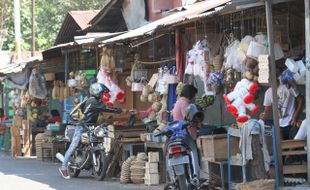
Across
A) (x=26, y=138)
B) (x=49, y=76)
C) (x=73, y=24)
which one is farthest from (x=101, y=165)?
(x=73, y=24)

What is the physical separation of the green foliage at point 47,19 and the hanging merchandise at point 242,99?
3025cm

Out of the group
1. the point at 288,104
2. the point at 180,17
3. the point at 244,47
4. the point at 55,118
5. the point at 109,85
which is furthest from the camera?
the point at 55,118

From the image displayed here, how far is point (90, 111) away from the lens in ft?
43.6

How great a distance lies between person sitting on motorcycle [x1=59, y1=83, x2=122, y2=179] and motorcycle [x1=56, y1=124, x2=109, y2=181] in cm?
11

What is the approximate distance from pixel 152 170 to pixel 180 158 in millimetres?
2504

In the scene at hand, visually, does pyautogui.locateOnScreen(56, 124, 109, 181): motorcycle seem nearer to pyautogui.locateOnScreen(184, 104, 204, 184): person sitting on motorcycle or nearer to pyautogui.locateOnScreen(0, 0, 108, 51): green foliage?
pyautogui.locateOnScreen(184, 104, 204, 184): person sitting on motorcycle

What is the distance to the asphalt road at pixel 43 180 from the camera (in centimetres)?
1207

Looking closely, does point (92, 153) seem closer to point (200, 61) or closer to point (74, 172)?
point (74, 172)

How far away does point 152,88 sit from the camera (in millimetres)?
13070

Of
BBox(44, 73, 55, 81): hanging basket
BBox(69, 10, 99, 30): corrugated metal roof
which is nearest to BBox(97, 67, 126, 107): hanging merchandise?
BBox(44, 73, 55, 81): hanging basket

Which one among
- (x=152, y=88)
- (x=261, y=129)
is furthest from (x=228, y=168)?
(x=152, y=88)

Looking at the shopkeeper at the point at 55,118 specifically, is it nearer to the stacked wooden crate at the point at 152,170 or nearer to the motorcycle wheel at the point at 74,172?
the motorcycle wheel at the point at 74,172

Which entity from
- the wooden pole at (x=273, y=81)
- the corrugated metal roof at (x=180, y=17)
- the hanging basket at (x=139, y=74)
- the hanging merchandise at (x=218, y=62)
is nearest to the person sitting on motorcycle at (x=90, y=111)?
the hanging basket at (x=139, y=74)

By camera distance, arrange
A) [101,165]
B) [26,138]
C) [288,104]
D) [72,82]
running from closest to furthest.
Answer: [288,104] → [101,165] → [72,82] → [26,138]
